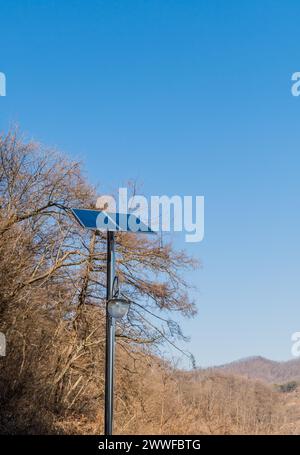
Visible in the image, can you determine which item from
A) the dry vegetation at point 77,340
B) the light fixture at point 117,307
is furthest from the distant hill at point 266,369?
the light fixture at point 117,307

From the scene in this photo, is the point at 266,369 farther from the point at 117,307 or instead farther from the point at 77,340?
the point at 117,307

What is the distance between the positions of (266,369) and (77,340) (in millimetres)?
6363

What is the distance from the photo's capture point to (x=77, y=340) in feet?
44.7

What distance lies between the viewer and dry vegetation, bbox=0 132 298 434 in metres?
10.9

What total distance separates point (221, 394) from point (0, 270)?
572 centimetres

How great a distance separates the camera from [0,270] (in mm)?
10516

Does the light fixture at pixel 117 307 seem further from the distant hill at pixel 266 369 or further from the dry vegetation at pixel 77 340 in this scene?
the distant hill at pixel 266 369

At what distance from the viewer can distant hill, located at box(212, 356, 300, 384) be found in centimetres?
1612

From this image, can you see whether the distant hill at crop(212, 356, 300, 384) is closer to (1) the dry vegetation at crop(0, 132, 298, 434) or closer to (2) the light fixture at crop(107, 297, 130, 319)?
(1) the dry vegetation at crop(0, 132, 298, 434)

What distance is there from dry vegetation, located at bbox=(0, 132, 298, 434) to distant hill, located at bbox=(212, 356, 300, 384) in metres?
0.57

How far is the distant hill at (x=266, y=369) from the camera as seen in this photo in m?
16.1

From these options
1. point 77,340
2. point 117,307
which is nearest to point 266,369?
point 77,340

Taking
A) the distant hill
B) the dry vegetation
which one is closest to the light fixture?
the dry vegetation

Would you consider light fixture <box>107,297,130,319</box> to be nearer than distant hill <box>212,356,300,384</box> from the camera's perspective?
Yes
